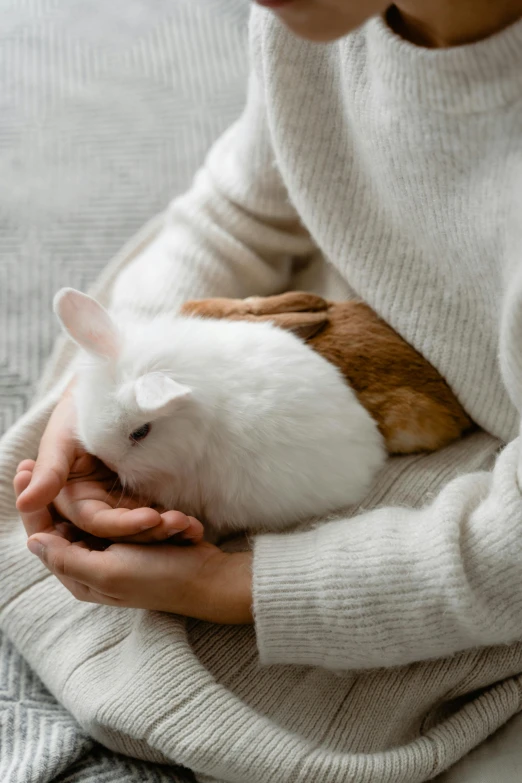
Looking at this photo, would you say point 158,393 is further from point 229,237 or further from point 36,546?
point 229,237

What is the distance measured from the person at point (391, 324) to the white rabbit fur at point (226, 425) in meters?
0.04

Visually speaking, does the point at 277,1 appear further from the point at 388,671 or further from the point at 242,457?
the point at 388,671

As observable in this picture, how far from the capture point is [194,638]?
0.76 m

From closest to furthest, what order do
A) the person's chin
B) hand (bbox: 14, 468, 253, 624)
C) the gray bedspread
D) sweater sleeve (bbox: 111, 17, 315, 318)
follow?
the person's chin, hand (bbox: 14, 468, 253, 624), sweater sleeve (bbox: 111, 17, 315, 318), the gray bedspread

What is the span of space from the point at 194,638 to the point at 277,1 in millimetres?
577

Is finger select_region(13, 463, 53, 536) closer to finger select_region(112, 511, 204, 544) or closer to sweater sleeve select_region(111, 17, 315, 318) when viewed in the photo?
finger select_region(112, 511, 204, 544)

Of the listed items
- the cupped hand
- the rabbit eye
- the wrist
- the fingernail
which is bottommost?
the wrist

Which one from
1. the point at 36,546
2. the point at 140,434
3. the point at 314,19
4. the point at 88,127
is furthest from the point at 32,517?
the point at 88,127

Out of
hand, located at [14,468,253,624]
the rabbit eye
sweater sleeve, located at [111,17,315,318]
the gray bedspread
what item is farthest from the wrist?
the gray bedspread

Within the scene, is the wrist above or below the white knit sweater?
below

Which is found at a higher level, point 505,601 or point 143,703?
point 505,601

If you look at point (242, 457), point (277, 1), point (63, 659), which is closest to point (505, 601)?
point (242, 457)

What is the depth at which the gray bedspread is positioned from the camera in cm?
124

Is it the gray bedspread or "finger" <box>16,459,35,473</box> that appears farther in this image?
the gray bedspread
